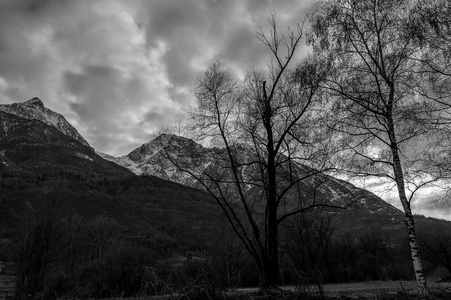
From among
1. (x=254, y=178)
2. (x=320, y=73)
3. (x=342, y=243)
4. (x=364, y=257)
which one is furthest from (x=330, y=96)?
(x=342, y=243)

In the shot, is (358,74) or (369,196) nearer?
(369,196)

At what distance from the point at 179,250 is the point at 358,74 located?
10891 centimetres

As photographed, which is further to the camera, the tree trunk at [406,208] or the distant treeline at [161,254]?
the tree trunk at [406,208]

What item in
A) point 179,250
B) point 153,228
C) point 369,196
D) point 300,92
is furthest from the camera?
point 153,228

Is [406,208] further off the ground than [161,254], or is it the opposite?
[161,254]

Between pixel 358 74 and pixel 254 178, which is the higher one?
pixel 358 74

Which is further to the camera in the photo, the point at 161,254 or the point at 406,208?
the point at 161,254

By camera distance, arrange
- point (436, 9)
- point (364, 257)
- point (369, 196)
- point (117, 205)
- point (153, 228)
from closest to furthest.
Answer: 1. point (436, 9)
2. point (369, 196)
3. point (364, 257)
4. point (153, 228)
5. point (117, 205)

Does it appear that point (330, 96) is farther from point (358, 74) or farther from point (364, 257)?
point (364, 257)

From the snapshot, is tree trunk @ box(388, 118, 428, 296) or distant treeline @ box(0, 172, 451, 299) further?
tree trunk @ box(388, 118, 428, 296)

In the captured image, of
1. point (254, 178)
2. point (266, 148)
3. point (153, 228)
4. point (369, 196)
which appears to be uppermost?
point (153, 228)

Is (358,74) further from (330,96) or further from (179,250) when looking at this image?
(179,250)

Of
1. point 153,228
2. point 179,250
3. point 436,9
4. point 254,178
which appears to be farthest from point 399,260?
point 153,228

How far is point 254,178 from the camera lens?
48.5 feet
